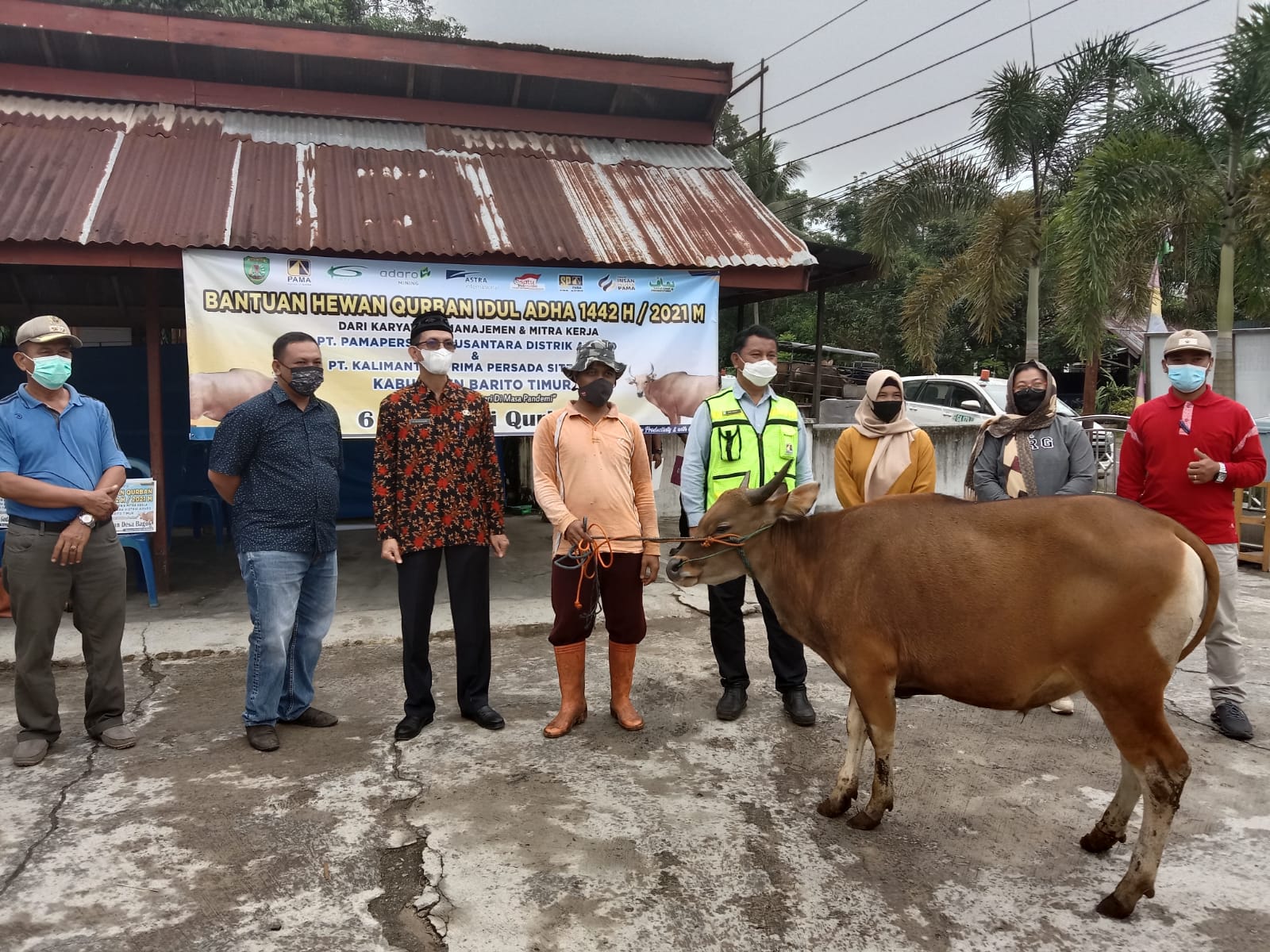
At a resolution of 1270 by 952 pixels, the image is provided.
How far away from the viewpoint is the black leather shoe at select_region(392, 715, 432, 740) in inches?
172

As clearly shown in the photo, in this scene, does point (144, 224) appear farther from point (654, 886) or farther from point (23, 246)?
point (654, 886)

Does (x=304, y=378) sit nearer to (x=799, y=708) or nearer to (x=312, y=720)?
(x=312, y=720)

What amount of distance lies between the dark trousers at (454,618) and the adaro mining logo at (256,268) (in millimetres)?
3262

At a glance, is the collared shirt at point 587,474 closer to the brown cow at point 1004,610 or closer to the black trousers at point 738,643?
the black trousers at point 738,643

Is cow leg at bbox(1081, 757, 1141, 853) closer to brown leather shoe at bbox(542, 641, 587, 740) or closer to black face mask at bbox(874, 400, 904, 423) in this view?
black face mask at bbox(874, 400, 904, 423)

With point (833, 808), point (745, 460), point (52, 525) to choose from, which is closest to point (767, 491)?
point (745, 460)

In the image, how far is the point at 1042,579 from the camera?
119 inches

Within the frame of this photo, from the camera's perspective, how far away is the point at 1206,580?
9.98 ft

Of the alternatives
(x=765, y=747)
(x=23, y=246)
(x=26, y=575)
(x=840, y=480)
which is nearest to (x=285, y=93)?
(x=23, y=246)

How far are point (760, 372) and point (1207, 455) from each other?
7.44 feet

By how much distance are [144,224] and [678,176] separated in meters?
4.83

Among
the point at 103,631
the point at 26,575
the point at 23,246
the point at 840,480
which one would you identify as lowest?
the point at 103,631

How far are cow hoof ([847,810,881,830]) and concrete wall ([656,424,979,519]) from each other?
5.66m

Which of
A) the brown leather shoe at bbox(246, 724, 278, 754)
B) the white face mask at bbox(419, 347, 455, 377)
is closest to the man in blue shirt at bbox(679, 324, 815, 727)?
the white face mask at bbox(419, 347, 455, 377)
